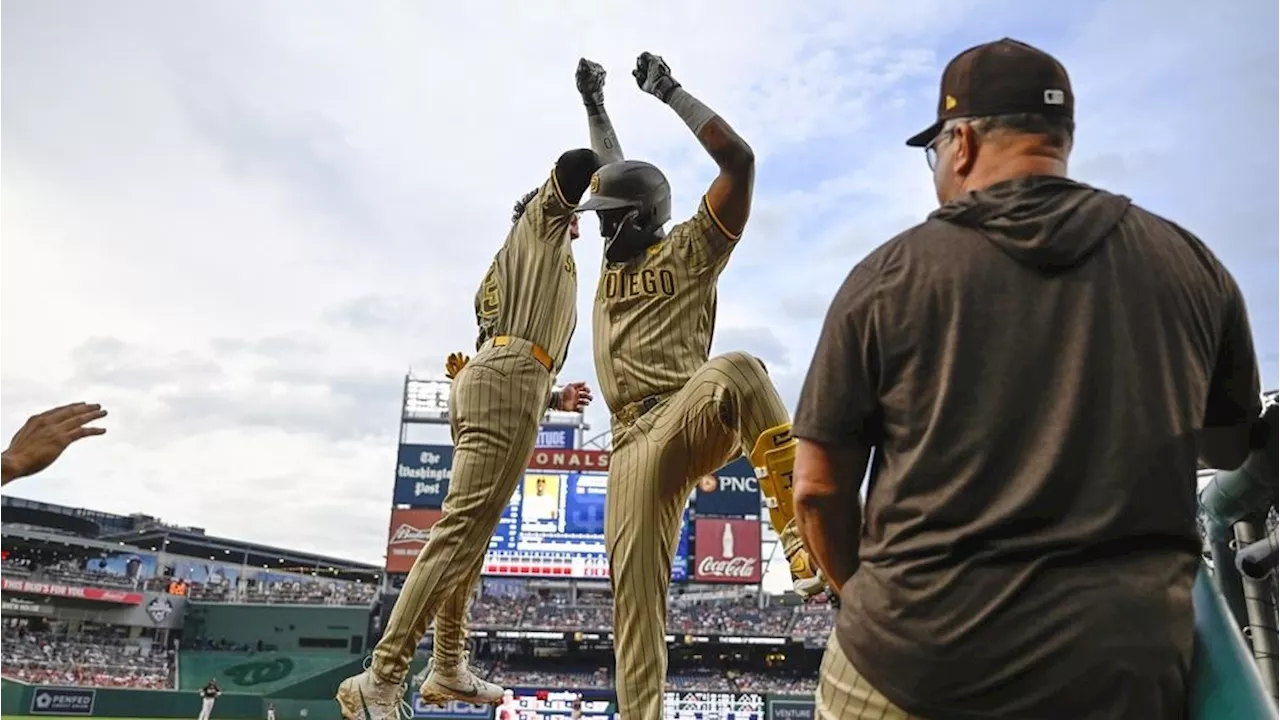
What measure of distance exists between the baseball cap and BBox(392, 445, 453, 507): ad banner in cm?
3081

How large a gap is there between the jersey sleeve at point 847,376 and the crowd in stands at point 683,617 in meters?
29.1

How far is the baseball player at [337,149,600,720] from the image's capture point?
3391 millimetres

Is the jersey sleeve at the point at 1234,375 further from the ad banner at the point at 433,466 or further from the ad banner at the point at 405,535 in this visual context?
the ad banner at the point at 405,535

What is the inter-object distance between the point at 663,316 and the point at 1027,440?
6.32ft

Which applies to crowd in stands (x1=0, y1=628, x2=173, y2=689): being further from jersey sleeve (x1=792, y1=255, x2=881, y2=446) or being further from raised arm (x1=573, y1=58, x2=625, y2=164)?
jersey sleeve (x1=792, y1=255, x2=881, y2=446)

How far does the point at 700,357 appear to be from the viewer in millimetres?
3127

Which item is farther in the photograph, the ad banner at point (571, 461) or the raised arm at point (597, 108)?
the ad banner at point (571, 461)

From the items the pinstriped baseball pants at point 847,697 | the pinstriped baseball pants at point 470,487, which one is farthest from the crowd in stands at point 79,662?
the pinstriped baseball pants at point 847,697

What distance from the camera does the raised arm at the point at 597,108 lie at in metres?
3.84

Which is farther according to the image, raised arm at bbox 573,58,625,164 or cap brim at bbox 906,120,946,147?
raised arm at bbox 573,58,625,164

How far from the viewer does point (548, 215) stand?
12.3ft

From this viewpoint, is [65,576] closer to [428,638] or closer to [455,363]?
[428,638]

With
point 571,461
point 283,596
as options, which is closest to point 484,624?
point 571,461

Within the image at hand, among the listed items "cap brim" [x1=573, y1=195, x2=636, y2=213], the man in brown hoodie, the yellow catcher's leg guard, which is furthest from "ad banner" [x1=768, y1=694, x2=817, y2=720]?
the man in brown hoodie
